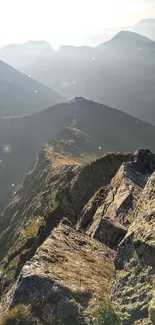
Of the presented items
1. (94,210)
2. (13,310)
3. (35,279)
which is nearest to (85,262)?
(35,279)

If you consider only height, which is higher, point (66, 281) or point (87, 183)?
point (66, 281)

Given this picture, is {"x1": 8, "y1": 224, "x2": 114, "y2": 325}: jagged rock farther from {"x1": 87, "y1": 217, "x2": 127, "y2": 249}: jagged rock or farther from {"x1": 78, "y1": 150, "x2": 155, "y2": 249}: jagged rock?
{"x1": 78, "y1": 150, "x2": 155, "y2": 249}: jagged rock

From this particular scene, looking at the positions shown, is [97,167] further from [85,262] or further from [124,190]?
[85,262]

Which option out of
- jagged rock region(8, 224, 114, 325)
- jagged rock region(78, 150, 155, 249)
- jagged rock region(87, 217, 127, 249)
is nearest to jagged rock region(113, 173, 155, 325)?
jagged rock region(8, 224, 114, 325)

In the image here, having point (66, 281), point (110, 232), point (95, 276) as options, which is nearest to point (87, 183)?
point (110, 232)

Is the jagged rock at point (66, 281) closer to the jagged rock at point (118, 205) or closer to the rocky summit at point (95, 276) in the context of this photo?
the rocky summit at point (95, 276)

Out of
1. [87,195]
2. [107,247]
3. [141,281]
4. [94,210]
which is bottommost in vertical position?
[87,195]

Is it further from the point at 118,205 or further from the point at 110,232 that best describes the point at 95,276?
the point at 118,205
